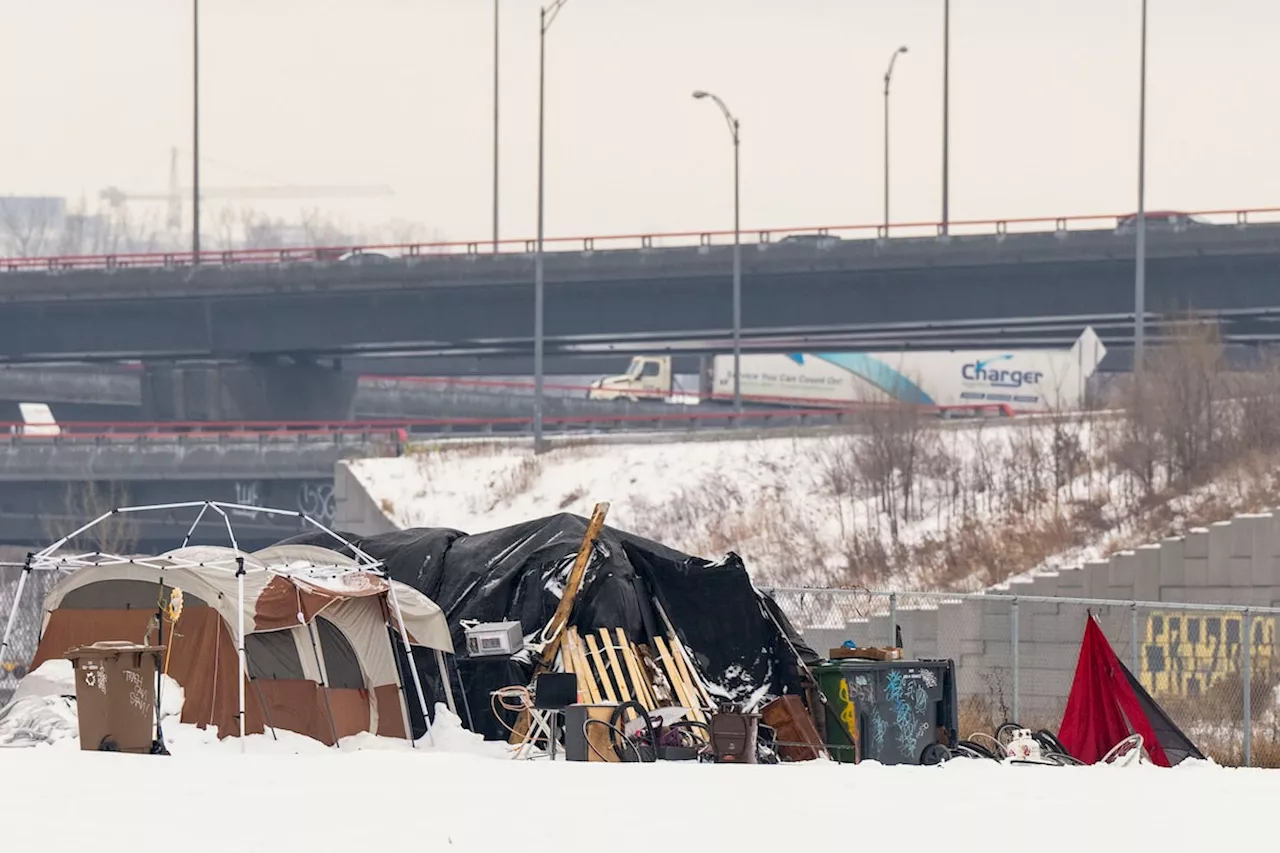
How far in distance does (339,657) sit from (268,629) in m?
1.29

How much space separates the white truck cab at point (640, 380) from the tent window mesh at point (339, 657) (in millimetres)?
73668

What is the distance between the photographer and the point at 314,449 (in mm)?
64500

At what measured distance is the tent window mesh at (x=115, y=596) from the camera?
20.3m

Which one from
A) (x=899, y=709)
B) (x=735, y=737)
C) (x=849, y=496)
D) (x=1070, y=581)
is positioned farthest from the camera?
(x=849, y=496)

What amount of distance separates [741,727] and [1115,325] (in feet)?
165

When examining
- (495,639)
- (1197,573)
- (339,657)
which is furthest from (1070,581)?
(339,657)

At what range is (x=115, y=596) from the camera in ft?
67.2

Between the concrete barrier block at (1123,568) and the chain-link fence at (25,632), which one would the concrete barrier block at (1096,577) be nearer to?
the concrete barrier block at (1123,568)

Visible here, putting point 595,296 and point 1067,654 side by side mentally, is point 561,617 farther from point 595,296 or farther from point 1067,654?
point 595,296

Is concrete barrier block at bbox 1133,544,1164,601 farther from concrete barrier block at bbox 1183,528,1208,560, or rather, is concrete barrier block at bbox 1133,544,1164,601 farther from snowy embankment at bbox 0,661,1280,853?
snowy embankment at bbox 0,661,1280,853

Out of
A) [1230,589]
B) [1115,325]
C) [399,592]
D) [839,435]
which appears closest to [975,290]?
[1115,325]

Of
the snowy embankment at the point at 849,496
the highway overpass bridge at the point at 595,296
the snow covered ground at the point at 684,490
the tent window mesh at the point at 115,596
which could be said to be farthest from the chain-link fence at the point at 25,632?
the highway overpass bridge at the point at 595,296

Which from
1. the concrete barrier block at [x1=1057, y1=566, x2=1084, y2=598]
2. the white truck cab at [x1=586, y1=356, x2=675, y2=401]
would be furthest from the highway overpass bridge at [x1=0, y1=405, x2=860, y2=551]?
the concrete barrier block at [x1=1057, y1=566, x2=1084, y2=598]

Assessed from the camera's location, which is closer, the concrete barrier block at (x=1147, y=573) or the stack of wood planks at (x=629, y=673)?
the stack of wood planks at (x=629, y=673)
